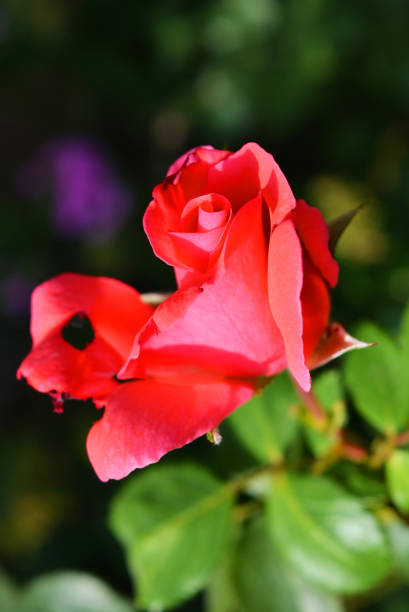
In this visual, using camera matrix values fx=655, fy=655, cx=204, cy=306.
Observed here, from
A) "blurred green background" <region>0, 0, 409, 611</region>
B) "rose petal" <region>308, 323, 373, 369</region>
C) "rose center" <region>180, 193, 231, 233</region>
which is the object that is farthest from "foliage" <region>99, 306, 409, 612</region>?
"blurred green background" <region>0, 0, 409, 611</region>

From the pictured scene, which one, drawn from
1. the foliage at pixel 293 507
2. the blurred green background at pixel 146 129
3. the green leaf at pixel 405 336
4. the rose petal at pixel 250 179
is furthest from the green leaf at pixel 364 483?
the blurred green background at pixel 146 129

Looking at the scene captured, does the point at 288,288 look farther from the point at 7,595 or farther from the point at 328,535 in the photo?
the point at 7,595

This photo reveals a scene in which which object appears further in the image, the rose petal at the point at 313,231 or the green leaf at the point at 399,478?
the green leaf at the point at 399,478

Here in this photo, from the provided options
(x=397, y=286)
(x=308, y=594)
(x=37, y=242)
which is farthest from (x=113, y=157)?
(x=308, y=594)

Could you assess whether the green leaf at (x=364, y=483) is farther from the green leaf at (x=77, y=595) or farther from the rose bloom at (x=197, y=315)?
the green leaf at (x=77, y=595)

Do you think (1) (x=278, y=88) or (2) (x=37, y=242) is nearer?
(1) (x=278, y=88)

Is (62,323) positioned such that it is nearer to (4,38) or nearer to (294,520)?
(294,520)

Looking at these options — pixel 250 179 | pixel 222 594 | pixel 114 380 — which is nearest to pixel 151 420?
pixel 114 380
